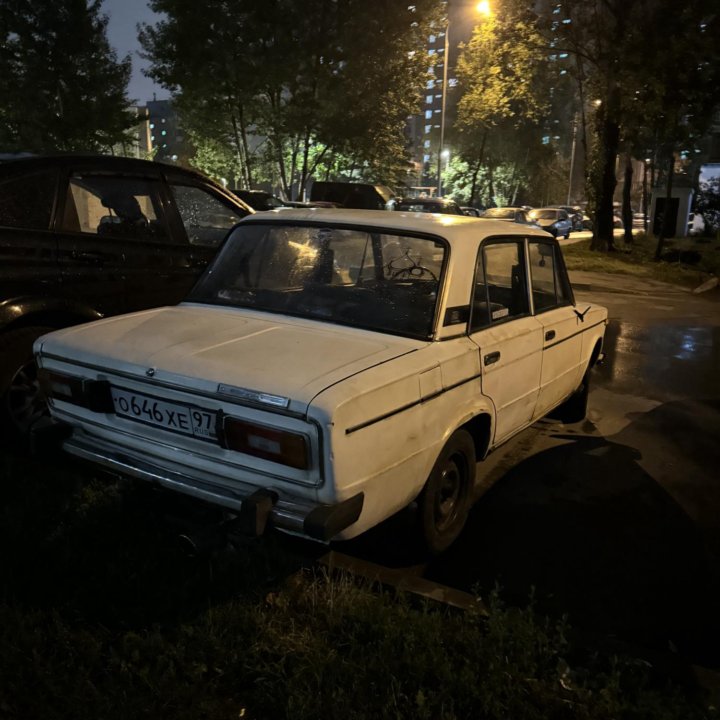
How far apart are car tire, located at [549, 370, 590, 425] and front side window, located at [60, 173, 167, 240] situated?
3527mm

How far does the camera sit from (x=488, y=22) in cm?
2239

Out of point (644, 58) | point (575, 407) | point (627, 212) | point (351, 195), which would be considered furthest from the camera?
point (627, 212)

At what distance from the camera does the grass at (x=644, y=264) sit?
16.9 metres

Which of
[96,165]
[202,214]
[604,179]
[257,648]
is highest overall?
[96,165]

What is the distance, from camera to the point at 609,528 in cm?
391

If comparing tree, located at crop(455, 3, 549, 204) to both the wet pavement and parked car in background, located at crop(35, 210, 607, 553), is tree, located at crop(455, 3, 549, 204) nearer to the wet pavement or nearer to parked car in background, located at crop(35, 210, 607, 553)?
the wet pavement

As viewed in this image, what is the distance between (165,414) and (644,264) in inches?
736

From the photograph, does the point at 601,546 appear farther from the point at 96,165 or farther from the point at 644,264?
the point at 644,264

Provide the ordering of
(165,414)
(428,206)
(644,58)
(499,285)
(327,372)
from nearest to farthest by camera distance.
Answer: (327,372) < (165,414) < (499,285) < (644,58) < (428,206)

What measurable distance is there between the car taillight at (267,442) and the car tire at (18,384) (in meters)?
1.84

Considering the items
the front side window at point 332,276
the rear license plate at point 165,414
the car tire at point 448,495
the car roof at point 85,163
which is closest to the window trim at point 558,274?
the front side window at point 332,276

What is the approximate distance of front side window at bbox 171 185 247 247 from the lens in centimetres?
533

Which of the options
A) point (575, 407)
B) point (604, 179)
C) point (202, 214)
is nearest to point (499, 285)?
point (575, 407)

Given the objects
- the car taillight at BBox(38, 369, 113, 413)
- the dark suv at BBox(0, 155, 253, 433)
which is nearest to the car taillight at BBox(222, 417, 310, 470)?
the car taillight at BBox(38, 369, 113, 413)
